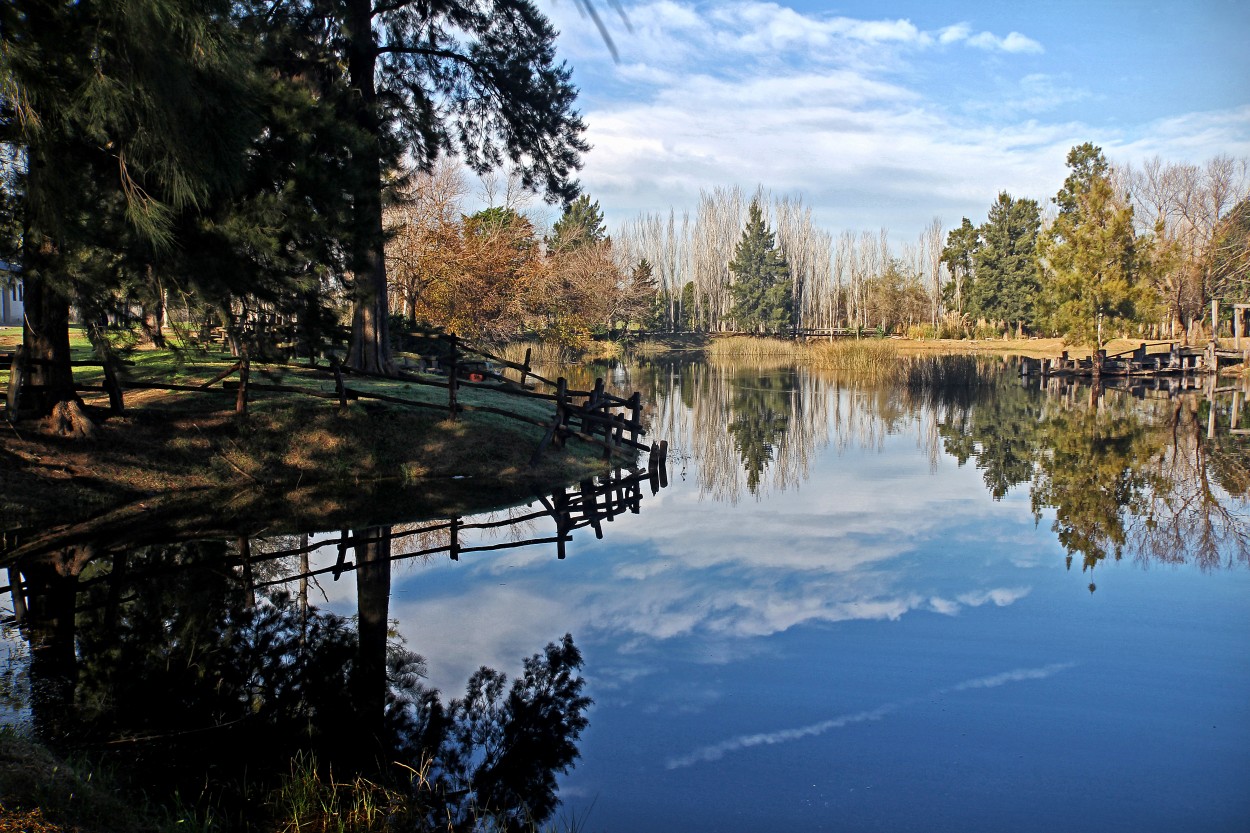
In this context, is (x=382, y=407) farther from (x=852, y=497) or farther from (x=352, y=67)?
(x=852, y=497)

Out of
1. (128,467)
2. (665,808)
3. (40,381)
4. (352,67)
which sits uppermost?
(352,67)

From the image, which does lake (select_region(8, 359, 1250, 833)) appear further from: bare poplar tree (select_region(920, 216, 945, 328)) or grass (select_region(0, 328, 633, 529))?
bare poplar tree (select_region(920, 216, 945, 328))

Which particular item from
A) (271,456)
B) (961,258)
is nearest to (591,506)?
(271,456)

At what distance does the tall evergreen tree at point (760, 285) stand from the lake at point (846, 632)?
65.0 meters

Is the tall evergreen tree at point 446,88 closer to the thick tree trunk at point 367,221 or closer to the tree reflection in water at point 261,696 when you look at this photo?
the thick tree trunk at point 367,221

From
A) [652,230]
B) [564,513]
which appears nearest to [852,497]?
[564,513]

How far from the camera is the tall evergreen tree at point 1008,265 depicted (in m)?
66.2

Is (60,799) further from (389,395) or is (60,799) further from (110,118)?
(389,395)

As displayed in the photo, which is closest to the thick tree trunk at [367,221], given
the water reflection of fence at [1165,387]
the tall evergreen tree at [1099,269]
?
the water reflection of fence at [1165,387]

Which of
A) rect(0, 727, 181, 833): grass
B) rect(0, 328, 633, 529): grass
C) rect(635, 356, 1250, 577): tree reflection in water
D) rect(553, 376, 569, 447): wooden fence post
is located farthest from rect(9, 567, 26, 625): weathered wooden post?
rect(635, 356, 1250, 577): tree reflection in water

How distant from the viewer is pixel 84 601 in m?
9.35

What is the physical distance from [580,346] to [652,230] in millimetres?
47780

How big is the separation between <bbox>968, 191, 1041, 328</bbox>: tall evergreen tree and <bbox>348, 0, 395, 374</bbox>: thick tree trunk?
5564 centimetres

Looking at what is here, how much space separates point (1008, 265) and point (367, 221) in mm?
61462
